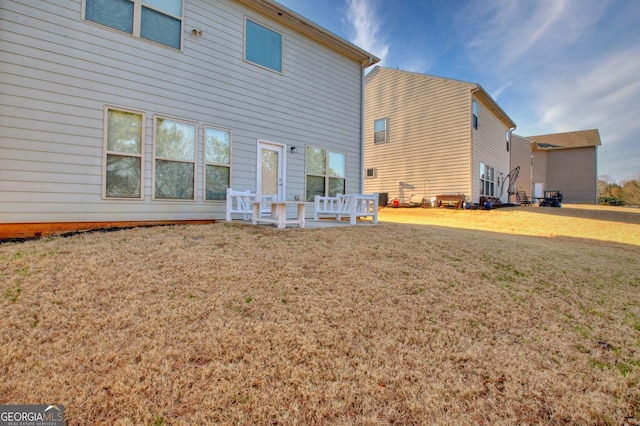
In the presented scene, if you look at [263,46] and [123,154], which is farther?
[263,46]

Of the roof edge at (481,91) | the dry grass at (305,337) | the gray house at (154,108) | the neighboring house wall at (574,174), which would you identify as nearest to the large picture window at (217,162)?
the gray house at (154,108)

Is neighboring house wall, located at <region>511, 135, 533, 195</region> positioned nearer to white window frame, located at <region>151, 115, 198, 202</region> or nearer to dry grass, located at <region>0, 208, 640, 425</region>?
dry grass, located at <region>0, 208, 640, 425</region>

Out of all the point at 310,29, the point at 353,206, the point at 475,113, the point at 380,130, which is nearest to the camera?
the point at 353,206

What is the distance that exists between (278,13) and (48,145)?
5.54 m

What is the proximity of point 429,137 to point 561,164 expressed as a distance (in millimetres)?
18294

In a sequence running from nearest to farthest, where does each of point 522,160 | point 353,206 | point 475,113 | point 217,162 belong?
point 217,162, point 353,206, point 475,113, point 522,160

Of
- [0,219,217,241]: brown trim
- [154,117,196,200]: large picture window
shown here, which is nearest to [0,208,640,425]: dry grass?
[0,219,217,241]: brown trim

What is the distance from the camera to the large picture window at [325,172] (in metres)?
8.15

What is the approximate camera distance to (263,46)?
7.17 metres

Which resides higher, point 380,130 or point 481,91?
point 481,91

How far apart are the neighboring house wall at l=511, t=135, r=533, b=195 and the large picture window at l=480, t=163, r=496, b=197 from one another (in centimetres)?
793

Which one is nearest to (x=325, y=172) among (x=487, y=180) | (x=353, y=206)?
(x=353, y=206)

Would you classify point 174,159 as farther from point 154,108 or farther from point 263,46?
point 263,46

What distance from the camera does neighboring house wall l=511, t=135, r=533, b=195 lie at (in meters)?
21.7
